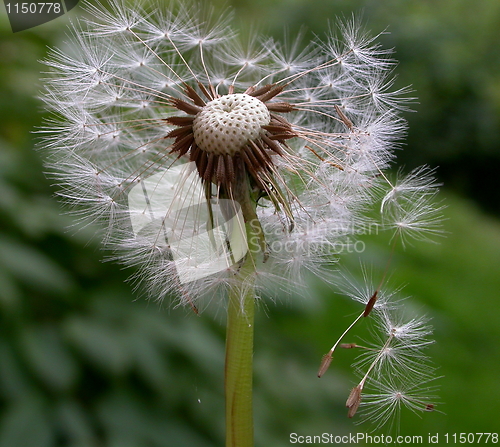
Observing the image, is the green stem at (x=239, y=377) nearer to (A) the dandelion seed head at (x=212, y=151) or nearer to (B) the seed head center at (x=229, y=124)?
(A) the dandelion seed head at (x=212, y=151)

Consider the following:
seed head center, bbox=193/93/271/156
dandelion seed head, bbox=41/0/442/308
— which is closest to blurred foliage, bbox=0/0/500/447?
dandelion seed head, bbox=41/0/442/308

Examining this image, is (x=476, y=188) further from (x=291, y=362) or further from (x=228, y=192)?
(x=228, y=192)

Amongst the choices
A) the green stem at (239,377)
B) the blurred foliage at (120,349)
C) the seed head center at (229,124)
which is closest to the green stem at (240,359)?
the green stem at (239,377)

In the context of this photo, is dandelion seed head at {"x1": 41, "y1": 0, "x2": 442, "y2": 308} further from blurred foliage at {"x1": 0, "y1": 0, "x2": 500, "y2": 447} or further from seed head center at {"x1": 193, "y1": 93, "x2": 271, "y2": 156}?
blurred foliage at {"x1": 0, "y1": 0, "x2": 500, "y2": 447}

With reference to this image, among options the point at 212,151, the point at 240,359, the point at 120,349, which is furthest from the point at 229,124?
the point at 120,349

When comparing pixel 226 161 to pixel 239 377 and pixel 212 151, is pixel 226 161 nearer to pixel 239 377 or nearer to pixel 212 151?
pixel 212 151

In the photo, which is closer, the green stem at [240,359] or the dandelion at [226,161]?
the green stem at [240,359]

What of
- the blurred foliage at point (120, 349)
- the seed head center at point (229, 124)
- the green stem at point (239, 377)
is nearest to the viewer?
the green stem at point (239, 377)

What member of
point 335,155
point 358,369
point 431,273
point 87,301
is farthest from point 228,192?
point 431,273

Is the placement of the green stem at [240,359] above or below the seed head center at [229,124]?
below
